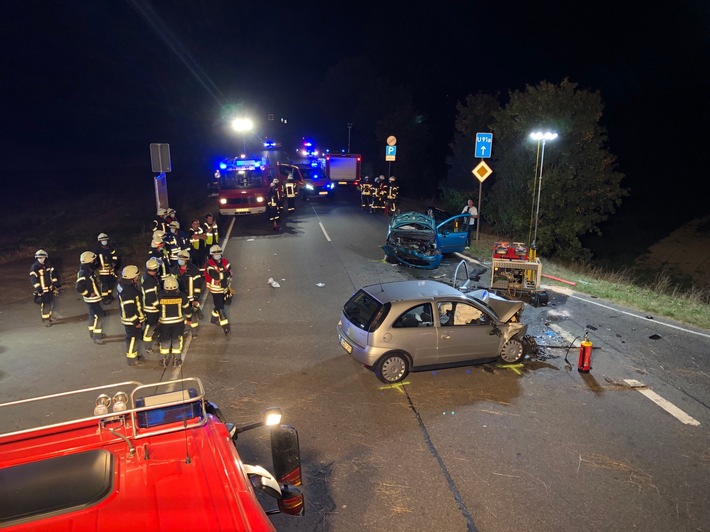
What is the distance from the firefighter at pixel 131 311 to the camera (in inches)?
325

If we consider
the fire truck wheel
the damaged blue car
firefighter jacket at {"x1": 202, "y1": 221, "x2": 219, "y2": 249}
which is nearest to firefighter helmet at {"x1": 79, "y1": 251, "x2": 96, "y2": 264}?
firefighter jacket at {"x1": 202, "y1": 221, "x2": 219, "y2": 249}

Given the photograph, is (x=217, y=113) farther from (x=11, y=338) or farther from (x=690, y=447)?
(x=690, y=447)

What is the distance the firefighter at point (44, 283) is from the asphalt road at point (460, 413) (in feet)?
1.52

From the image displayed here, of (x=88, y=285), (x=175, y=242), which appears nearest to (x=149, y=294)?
(x=88, y=285)

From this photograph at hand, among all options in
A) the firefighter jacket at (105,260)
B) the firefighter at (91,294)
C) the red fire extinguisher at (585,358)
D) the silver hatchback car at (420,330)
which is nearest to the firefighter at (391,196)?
the firefighter jacket at (105,260)

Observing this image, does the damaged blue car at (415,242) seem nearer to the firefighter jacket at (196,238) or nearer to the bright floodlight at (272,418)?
the firefighter jacket at (196,238)

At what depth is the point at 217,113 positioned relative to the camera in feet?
323

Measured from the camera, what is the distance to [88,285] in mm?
9312

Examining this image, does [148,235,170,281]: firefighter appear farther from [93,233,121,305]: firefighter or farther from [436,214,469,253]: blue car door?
[436,214,469,253]: blue car door

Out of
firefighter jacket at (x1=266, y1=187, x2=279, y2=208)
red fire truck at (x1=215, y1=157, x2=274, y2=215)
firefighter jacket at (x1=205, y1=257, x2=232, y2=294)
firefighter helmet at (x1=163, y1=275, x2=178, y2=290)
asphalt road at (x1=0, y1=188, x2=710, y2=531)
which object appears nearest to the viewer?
asphalt road at (x1=0, y1=188, x2=710, y2=531)

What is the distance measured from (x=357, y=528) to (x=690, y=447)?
4439 mm

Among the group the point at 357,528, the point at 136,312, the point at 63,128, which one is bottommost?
the point at 357,528

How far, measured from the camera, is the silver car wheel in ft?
25.4

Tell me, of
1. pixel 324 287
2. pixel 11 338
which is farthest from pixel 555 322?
pixel 11 338
